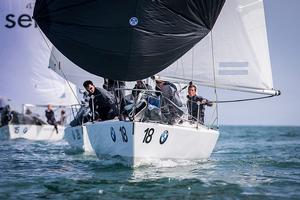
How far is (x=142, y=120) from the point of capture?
921 centimetres

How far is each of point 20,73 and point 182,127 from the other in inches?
633

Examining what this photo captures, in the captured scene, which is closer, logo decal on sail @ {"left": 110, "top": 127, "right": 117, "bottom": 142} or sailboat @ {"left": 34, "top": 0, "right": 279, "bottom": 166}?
sailboat @ {"left": 34, "top": 0, "right": 279, "bottom": 166}

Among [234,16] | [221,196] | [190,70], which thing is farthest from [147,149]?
[234,16]

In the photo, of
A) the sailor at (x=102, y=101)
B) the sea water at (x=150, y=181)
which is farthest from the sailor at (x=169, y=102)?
the sailor at (x=102, y=101)

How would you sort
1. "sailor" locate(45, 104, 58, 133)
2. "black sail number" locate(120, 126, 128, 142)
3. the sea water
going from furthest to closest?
"sailor" locate(45, 104, 58, 133) → "black sail number" locate(120, 126, 128, 142) → the sea water

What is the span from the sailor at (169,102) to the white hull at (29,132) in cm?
1364

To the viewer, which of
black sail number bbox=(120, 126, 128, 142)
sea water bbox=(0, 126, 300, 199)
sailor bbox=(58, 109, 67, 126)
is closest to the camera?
sea water bbox=(0, 126, 300, 199)

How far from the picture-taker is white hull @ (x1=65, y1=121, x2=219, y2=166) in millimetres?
8695

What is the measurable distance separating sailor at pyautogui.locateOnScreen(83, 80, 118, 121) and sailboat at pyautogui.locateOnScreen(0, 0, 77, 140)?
11.9 metres

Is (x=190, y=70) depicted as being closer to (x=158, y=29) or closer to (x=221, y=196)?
(x=158, y=29)

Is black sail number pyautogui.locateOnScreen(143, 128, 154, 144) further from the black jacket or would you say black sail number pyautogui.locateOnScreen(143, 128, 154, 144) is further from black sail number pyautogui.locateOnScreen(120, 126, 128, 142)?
the black jacket

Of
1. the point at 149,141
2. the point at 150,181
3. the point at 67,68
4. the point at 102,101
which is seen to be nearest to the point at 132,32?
the point at 149,141

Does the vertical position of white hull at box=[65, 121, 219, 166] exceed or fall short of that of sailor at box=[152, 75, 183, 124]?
it falls short

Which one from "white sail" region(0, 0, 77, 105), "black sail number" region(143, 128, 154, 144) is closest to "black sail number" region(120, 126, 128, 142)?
"black sail number" region(143, 128, 154, 144)
